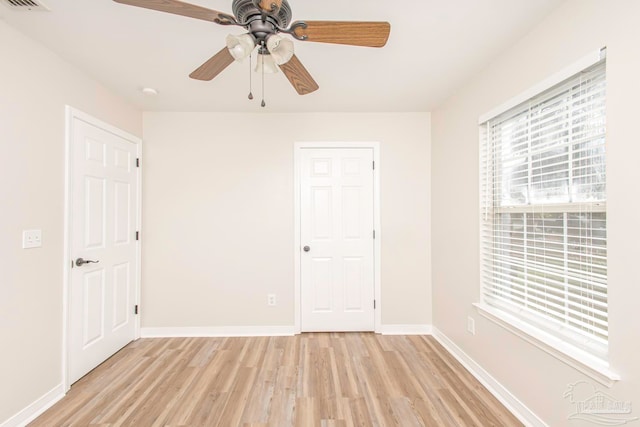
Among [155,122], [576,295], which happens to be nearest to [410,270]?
[576,295]

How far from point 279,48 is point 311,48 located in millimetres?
767

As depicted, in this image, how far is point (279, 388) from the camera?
2.08 m

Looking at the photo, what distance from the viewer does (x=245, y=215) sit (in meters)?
3.05

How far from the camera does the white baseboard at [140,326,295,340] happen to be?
297 cm

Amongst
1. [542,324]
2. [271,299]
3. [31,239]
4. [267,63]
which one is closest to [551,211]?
[542,324]

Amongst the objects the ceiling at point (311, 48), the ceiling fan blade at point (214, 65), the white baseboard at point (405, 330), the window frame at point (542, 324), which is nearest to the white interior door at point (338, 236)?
the white baseboard at point (405, 330)

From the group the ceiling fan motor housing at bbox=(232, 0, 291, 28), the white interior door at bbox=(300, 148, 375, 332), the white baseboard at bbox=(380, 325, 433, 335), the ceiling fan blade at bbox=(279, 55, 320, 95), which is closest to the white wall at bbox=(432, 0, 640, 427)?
the white baseboard at bbox=(380, 325, 433, 335)

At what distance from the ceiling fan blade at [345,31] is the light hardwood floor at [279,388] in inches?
83.6

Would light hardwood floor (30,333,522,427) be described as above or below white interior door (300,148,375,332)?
below

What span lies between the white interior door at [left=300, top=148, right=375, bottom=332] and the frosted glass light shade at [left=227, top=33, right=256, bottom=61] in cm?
188

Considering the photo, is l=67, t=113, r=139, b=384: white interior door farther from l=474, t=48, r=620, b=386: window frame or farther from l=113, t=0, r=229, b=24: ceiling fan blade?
l=474, t=48, r=620, b=386: window frame

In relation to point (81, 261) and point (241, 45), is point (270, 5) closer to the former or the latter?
point (241, 45)

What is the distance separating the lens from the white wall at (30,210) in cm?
Answer: 166

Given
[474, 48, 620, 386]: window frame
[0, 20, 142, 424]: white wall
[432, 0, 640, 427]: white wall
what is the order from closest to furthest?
[432, 0, 640, 427]: white wall
[474, 48, 620, 386]: window frame
[0, 20, 142, 424]: white wall
